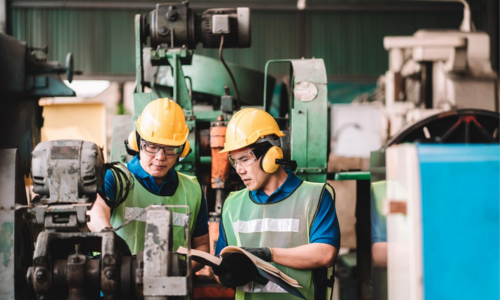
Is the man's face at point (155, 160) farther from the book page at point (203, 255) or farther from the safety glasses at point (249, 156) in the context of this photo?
the book page at point (203, 255)

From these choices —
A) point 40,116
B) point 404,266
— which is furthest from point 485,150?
point 40,116

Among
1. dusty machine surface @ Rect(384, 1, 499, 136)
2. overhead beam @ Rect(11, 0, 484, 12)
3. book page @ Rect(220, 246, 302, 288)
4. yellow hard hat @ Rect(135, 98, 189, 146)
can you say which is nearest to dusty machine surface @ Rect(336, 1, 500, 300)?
dusty machine surface @ Rect(384, 1, 499, 136)

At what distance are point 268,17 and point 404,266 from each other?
25.7 feet

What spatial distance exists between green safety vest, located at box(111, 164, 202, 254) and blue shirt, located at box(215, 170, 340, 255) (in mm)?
208

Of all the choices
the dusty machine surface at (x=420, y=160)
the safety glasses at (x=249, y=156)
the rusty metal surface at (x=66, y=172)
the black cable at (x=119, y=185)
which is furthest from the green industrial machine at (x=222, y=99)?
the rusty metal surface at (x=66, y=172)

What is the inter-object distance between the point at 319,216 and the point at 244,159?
466 millimetres

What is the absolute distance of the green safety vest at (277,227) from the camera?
8.35 ft

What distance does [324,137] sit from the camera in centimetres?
343

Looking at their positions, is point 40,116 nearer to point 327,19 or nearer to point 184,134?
point 184,134

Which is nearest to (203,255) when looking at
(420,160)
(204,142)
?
(420,160)

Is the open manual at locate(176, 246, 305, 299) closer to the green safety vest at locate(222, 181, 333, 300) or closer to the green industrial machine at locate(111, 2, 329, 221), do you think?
the green safety vest at locate(222, 181, 333, 300)

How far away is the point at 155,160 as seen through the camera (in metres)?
2.64

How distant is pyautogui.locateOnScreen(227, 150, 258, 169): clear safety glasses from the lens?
8.71 ft

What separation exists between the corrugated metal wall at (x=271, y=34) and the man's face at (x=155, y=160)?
6771 millimetres
